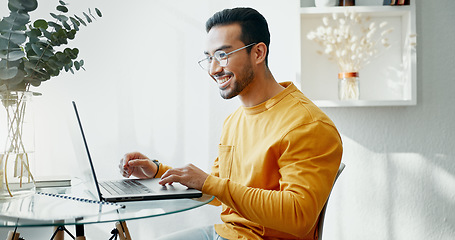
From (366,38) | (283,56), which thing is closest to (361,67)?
(366,38)

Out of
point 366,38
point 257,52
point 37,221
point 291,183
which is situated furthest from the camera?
point 366,38

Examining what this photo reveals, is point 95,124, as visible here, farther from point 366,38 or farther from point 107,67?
point 366,38

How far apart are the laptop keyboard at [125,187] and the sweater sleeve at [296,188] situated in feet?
0.66

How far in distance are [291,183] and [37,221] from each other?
69cm

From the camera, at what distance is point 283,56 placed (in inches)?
106

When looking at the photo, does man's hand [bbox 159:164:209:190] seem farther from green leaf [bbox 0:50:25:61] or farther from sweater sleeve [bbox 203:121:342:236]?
green leaf [bbox 0:50:25:61]

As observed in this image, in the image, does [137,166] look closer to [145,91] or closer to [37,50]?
[37,50]

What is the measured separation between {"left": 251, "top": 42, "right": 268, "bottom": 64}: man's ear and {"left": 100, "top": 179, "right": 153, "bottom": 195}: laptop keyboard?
0.61 m

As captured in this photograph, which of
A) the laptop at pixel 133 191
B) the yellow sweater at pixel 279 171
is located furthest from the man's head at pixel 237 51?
the laptop at pixel 133 191

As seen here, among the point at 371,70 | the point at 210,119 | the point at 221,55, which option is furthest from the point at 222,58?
the point at 371,70

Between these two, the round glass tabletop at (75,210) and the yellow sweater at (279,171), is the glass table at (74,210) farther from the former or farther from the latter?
the yellow sweater at (279,171)

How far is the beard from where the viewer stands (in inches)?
63.6

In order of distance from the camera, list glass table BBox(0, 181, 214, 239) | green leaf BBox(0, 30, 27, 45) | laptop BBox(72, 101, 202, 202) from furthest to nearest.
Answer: green leaf BBox(0, 30, 27, 45) < laptop BBox(72, 101, 202, 202) < glass table BBox(0, 181, 214, 239)

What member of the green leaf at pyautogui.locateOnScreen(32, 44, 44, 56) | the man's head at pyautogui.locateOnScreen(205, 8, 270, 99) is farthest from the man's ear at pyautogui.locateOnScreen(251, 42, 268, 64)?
the green leaf at pyautogui.locateOnScreen(32, 44, 44, 56)
